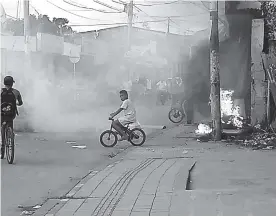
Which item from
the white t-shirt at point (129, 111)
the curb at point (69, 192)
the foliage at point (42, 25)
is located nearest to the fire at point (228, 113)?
the white t-shirt at point (129, 111)

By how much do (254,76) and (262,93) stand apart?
0.63 meters

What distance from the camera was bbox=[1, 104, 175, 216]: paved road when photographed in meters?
7.60

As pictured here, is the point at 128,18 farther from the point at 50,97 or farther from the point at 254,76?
the point at 254,76

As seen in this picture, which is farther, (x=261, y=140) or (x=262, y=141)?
(x=261, y=140)

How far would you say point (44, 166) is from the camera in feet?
33.3

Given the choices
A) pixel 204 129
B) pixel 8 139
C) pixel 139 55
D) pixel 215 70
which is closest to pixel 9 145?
pixel 8 139

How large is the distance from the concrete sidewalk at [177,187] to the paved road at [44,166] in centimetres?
33

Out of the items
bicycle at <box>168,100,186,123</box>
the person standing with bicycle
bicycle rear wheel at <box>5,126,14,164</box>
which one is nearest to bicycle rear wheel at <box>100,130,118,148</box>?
the person standing with bicycle

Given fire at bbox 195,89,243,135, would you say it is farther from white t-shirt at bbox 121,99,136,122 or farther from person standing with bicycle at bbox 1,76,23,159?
person standing with bicycle at bbox 1,76,23,159

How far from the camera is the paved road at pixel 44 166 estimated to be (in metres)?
7.60

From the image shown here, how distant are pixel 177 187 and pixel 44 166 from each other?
3.28m

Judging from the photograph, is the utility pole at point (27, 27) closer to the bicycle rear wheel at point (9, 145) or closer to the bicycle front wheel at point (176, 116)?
the bicycle front wheel at point (176, 116)

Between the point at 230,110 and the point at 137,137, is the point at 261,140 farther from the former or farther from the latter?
the point at 230,110

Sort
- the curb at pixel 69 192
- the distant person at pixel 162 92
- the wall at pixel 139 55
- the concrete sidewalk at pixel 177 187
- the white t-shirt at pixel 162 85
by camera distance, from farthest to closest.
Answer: the white t-shirt at pixel 162 85
the distant person at pixel 162 92
the wall at pixel 139 55
the curb at pixel 69 192
the concrete sidewalk at pixel 177 187
